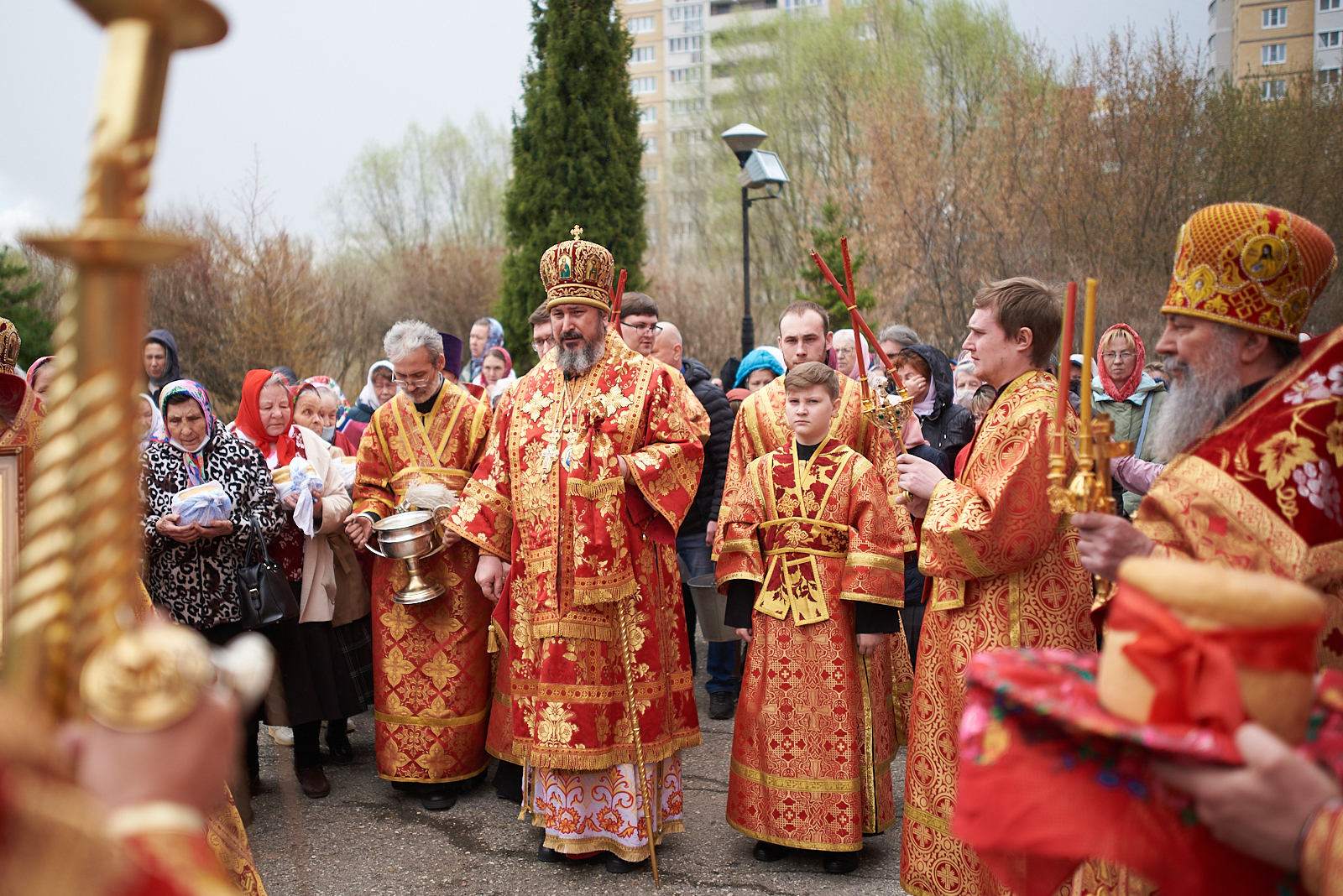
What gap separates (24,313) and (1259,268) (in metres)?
13.4

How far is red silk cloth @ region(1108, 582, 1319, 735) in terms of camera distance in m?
1.20

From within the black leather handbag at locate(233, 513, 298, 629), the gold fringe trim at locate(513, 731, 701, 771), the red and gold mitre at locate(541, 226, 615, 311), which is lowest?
the gold fringe trim at locate(513, 731, 701, 771)

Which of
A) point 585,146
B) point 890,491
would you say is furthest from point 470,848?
point 585,146

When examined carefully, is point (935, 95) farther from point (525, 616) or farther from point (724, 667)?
point (525, 616)

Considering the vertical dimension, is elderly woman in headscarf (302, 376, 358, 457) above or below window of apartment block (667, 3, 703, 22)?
below

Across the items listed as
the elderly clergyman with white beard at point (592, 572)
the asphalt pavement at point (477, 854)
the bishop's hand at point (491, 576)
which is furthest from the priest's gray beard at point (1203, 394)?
the bishop's hand at point (491, 576)

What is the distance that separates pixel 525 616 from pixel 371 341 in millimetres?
19461

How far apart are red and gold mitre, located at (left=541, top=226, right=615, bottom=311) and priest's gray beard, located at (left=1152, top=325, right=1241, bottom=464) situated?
2.53 metres

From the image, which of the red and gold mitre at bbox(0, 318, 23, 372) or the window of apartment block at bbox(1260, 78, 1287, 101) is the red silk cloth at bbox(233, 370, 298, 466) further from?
the window of apartment block at bbox(1260, 78, 1287, 101)

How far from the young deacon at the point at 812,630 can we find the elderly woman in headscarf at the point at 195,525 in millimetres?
2248

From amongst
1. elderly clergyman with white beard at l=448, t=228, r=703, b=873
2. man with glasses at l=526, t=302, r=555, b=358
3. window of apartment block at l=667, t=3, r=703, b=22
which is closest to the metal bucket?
elderly clergyman with white beard at l=448, t=228, r=703, b=873

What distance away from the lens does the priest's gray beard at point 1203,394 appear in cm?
219

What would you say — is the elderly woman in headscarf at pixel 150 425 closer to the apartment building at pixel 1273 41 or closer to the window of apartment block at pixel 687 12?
the apartment building at pixel 1273 41

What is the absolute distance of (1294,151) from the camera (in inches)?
686
